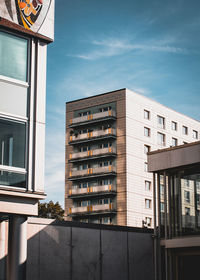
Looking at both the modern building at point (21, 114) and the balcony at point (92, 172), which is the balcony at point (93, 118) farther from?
the modern building at point (21, 114)

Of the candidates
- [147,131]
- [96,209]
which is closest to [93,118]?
[147,131]

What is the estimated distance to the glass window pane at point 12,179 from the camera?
1427cm

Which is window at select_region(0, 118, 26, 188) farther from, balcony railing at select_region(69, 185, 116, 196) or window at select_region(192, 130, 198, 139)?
window at select_region(192, 130, 198, 139)

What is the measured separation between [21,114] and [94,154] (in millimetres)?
48432

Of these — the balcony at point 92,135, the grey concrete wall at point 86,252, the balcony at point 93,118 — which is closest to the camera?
the grey concrete wall at point 86,252

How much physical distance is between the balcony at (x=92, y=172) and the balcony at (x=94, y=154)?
1603mm

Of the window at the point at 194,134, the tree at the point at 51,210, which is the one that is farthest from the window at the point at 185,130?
the tree at the point at 51,210

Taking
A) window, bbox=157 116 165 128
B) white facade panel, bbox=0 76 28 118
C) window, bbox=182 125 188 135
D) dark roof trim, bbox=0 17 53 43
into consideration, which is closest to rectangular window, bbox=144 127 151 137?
window, bbox=157 116 165 128

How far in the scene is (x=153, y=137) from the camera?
2640 inches

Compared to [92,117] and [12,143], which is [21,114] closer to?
[12,143]

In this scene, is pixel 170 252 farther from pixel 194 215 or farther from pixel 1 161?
pixel 1 161

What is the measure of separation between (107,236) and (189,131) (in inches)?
2117

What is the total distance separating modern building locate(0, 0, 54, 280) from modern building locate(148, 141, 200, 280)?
739 centimetres

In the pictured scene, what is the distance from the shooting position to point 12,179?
14516 millimetres
